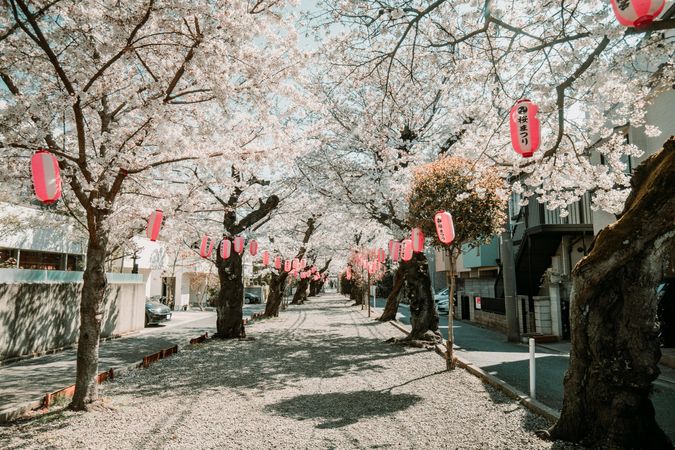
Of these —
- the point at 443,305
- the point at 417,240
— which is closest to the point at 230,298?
the point at 417,240

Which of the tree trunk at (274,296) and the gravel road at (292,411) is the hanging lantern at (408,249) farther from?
the tree trunk at (274,296)

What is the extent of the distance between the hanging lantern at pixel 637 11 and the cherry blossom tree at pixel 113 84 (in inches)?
204

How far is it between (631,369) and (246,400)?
596 cm

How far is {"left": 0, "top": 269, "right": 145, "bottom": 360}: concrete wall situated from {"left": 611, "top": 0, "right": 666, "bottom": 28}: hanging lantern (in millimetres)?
14871

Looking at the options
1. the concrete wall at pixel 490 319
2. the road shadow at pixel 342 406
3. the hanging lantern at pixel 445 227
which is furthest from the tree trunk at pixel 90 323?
the concrete wall at pixel 490 319

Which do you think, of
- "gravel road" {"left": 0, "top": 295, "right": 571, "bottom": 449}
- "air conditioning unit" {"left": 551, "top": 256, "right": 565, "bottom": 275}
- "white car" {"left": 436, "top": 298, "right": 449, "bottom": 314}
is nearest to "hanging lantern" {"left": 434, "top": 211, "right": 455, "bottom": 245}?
"gravel road" {"left": 0, "top": 295, "right": 571, "bottom": 449}

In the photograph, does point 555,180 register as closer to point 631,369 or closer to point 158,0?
point 631,369

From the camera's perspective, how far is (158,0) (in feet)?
21.2

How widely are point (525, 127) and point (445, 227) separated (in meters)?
4.01

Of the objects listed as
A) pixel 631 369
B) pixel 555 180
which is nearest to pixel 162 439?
pixel 631 369

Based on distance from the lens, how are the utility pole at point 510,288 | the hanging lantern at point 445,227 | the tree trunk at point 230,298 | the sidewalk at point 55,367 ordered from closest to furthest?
the sidewalk at point 55,367, the hanging lantern at point 445,227, the utility pole at point 510,288, the tree trunk at point 230,298

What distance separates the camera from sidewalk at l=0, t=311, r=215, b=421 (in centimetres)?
793

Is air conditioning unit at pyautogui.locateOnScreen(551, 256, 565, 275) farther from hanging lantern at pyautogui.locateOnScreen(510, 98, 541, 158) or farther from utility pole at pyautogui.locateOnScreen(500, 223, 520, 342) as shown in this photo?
hanging lantern at pyautogui.locateOnScreen(510, 98, 541, 158)

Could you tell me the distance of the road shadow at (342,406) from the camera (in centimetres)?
669
